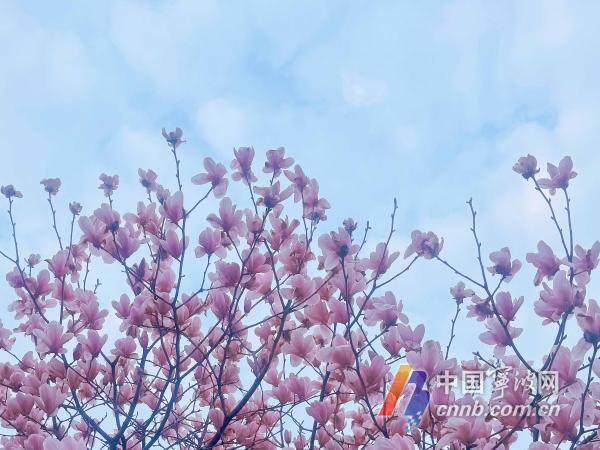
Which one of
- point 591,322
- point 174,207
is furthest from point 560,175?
point 174,207

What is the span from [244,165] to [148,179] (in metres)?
0.67

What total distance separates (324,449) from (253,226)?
127 cm

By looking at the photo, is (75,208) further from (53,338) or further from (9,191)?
(53,338)

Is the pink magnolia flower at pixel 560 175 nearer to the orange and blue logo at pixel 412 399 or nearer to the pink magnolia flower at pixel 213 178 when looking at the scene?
the orange and blue logo at pixel 412 399

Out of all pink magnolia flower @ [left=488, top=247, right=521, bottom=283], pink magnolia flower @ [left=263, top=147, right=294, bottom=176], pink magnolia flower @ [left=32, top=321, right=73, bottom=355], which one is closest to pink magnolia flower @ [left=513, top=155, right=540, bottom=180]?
pink magnolia flower @ [left=488, top=247, right=521, bottom=283]

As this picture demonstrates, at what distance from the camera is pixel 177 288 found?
2750mm

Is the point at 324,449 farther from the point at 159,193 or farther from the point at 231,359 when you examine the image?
the point at 159,193

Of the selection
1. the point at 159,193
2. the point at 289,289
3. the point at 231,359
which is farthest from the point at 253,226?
the point at 231,359

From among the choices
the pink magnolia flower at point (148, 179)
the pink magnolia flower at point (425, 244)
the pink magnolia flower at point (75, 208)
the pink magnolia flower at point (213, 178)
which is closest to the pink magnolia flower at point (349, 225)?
the pink magnolia flower at point (425, 244)

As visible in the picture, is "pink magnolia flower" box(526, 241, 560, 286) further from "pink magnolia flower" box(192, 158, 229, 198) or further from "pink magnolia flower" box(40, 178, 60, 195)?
"pink magnolia flower" box(40, 178, 60, 195)

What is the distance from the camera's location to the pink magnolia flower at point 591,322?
205 cm

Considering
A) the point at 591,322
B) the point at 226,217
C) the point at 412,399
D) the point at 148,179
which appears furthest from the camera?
the point at 148,179

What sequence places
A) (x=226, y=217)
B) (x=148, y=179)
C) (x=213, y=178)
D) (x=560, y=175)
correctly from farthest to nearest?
(x=148, y=179)
(x=213, y=178)
(x=226, y=217)
(x=560, y=175)

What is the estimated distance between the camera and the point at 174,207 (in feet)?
9.55
